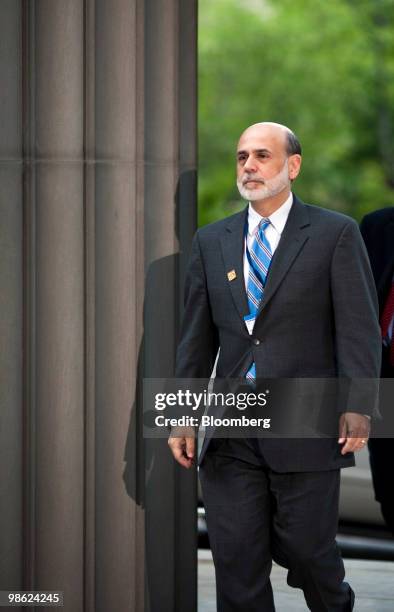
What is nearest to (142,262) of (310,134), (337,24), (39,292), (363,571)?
(39,292)

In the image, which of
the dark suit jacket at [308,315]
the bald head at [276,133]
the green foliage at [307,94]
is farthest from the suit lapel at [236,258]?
the green foliage at [307,94]

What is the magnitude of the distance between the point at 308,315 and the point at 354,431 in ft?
1.55

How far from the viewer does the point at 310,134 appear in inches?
1500

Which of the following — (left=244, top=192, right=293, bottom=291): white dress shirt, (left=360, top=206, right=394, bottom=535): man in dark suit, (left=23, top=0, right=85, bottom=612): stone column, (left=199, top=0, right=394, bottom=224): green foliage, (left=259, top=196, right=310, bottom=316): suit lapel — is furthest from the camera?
(left=199, top=0, right=394, bottom=224): green foliage

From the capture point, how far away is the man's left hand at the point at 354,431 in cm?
494

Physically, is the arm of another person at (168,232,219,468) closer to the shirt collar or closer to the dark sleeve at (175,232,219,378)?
the dark sleeve at (175,232,219,378)

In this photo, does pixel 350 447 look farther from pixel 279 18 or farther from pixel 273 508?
Result: pixel 279 18

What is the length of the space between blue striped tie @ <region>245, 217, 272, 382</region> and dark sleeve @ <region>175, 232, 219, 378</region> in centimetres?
21

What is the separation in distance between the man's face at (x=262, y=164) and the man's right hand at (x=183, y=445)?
95 cm

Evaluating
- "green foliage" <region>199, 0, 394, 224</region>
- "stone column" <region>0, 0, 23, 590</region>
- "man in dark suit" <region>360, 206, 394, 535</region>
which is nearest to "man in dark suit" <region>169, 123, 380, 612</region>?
"stone column" <region>0, 0, 23, 590</region>

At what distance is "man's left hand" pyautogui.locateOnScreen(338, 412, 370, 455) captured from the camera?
494cm

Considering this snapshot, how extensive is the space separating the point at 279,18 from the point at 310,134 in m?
4.57

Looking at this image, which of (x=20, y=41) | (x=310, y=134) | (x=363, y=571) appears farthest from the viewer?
(x=310, y=134)

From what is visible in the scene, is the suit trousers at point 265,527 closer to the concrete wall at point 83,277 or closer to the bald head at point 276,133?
the concrete wall at point 83,277
